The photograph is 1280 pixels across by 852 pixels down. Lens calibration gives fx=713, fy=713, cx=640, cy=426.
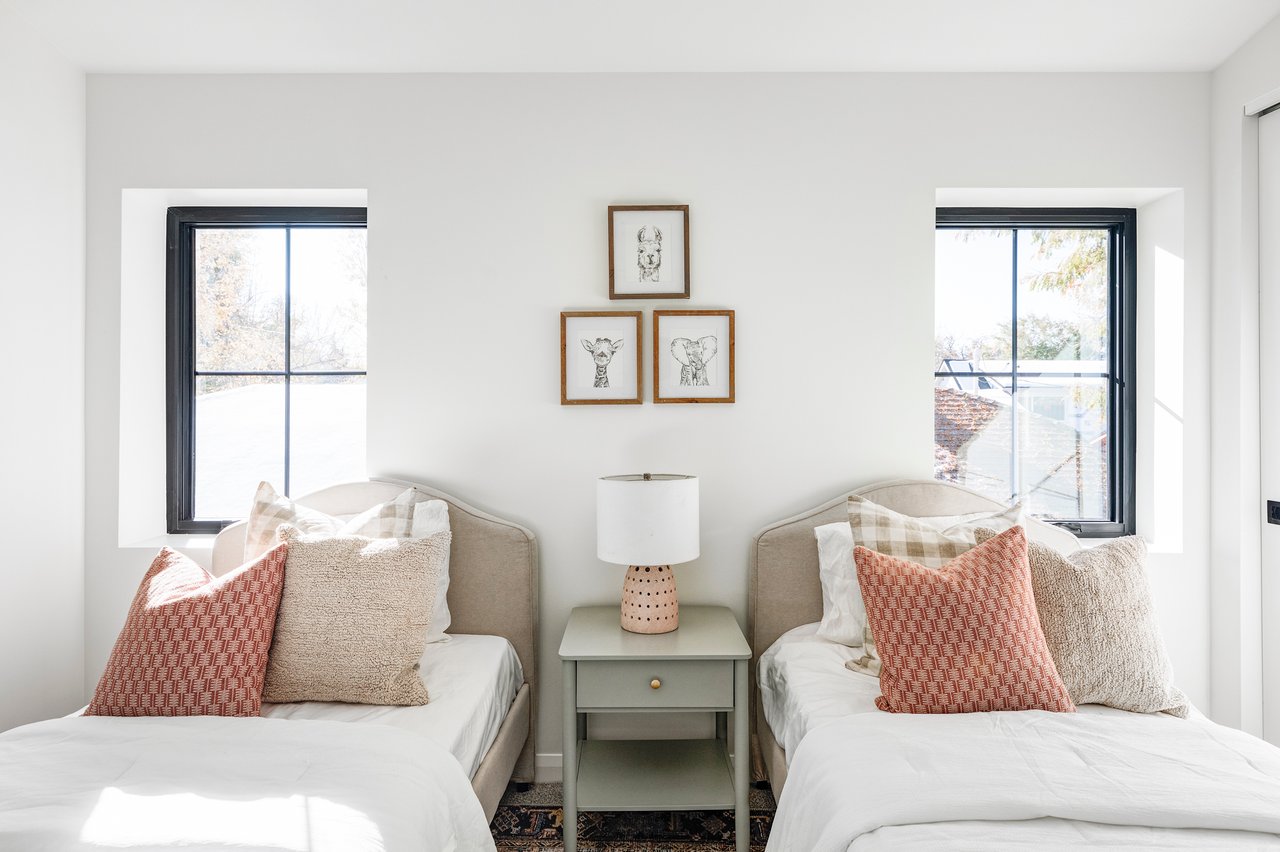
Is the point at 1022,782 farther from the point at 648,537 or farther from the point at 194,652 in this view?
the point at 194,652

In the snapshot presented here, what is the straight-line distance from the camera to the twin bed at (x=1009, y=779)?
3.92ft

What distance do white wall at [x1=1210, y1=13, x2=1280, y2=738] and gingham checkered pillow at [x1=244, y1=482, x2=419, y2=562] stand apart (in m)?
2.63

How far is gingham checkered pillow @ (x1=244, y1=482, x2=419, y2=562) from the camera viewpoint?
2.08 meters

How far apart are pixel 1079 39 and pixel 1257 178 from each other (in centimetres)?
73

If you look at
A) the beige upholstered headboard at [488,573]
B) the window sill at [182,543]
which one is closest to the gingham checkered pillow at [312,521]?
the beige upholstered headboard at [488,573]

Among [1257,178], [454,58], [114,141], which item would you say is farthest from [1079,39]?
[114,141]

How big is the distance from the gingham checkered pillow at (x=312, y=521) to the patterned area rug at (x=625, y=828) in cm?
92

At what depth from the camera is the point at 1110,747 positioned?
144 cm

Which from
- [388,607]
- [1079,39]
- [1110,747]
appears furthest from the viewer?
[1079,39]

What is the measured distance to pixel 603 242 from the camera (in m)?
2.41

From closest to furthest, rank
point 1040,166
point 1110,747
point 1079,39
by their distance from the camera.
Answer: point 1110,747 → point 1079,39 → point 1040,166

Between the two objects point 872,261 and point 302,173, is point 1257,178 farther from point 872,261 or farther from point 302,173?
point 302,173

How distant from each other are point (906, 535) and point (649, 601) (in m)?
0.78

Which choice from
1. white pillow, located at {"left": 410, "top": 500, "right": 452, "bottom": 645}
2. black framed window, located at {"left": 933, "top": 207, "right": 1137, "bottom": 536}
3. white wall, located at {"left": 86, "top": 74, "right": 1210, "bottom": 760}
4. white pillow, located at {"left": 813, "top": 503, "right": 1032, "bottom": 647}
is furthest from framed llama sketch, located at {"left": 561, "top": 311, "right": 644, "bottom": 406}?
black framed window, located at {"left": 933, "top": 207, "right": 1137, "bottom": 536}
